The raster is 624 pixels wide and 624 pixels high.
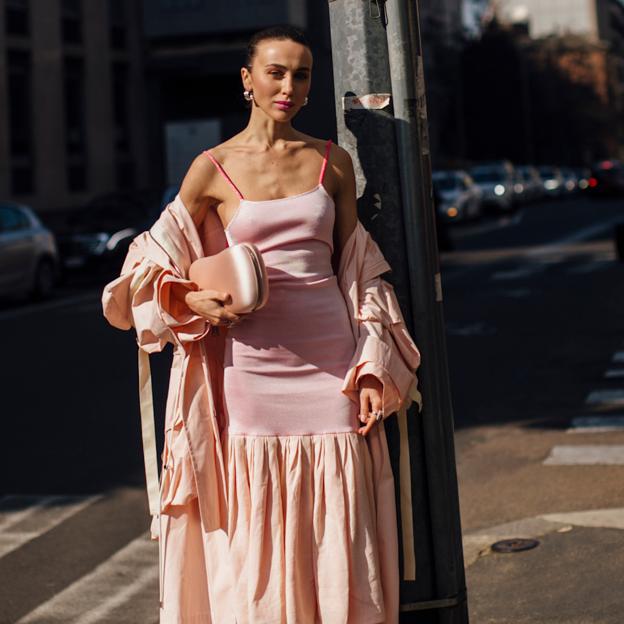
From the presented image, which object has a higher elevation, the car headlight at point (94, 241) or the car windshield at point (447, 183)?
the car windshield at point (447, 183)

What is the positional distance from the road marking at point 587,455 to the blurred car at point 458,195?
104ft

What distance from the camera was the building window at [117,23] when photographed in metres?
41.0

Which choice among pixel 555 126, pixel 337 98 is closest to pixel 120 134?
pixel 337 98

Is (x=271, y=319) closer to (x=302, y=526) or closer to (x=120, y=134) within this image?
(x=302, y=526)

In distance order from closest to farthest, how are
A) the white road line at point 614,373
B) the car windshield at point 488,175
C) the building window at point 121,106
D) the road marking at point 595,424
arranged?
the road marking at point 595,424, the white road line at point 614,373, the building window at point 121,106, the car windshield at point 488,175

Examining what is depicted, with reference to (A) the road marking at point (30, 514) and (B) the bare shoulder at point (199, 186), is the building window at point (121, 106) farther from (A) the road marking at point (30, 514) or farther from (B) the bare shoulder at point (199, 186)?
(B) the bare shoulder at point (199, 186)

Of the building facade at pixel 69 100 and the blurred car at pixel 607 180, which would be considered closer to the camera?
the building facade at pixel 69 100

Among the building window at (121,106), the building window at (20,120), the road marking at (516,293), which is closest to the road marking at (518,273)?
the road marking at (516,293)

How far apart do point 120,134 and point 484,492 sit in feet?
114

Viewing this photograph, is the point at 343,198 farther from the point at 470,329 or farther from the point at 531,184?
the point at 531,184

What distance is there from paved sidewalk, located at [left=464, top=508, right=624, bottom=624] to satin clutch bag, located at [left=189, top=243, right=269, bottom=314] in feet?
7.11

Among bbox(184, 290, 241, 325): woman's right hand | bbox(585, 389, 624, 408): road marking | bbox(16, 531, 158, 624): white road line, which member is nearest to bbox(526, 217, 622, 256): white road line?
bbox(585, 389, 624, 408): road marking

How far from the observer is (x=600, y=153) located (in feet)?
327

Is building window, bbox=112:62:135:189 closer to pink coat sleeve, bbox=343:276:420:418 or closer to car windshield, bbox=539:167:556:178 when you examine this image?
car windshield, bbox=539:167:556:178
